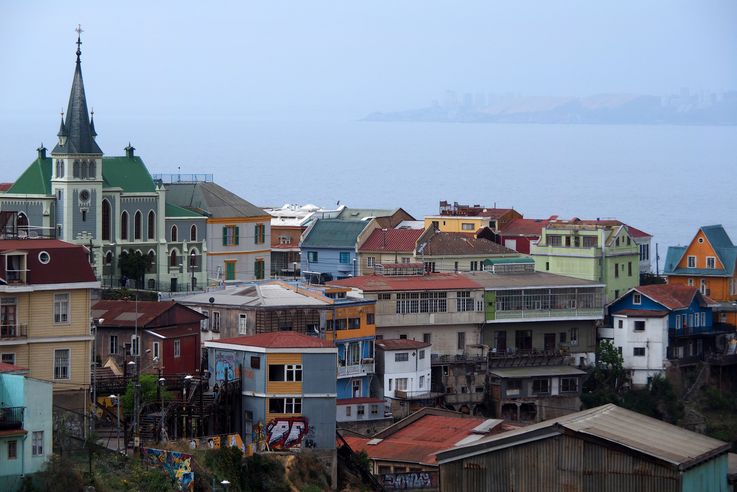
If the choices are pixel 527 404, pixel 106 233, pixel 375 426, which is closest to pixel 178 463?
pixel 375 426

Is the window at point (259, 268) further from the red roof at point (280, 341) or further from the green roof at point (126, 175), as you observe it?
the red roof at point (280, 341)

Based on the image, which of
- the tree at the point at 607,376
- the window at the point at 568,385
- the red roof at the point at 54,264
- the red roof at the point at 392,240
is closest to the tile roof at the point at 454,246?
the red roof at the point at 392,240

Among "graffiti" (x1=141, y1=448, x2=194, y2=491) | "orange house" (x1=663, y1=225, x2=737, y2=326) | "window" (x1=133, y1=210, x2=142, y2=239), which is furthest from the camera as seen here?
"window" (x1=133, y1=210, x2=142, y2=239)

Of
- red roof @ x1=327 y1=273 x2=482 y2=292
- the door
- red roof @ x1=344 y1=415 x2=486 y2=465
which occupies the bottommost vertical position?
red roof @ x1=344 y1=415 x2=486 y2=465

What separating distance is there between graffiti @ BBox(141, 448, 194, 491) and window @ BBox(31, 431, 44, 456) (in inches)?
167

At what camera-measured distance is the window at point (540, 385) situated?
74938 mm

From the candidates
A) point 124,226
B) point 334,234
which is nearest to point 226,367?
point 124,226

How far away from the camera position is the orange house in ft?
Answer: 284

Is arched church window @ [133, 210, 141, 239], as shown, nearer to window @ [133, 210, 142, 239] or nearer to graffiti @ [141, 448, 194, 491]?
window @ [133, 210, 142, 239]

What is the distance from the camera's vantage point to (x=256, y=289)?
70375mm

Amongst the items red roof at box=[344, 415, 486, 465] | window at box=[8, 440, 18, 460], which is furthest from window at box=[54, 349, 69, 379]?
red roof at box=[344, 415, 486, 465]

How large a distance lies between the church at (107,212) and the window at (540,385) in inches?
713

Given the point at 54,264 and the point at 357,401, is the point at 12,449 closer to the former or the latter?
the point at 54,264

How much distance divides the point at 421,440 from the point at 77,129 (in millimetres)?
27888
